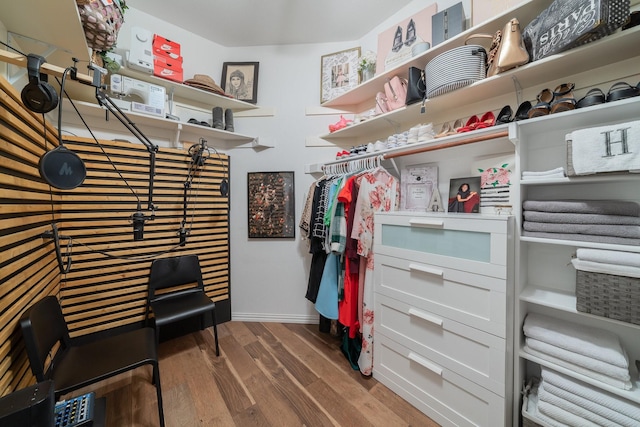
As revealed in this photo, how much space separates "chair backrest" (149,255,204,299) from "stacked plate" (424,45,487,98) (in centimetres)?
244

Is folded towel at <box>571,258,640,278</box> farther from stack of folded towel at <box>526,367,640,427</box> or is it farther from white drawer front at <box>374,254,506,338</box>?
stack of folded towel at <box>526,367,640,427</box>

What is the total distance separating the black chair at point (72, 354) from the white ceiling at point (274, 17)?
242cm

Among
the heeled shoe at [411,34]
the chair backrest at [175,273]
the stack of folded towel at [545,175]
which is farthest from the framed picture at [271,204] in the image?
the stack of folded towel at [545,175]

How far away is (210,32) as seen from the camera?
2334mm

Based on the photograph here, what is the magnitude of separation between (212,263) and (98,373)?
1.25 metres

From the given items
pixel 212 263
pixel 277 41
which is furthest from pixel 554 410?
pixel 277 41

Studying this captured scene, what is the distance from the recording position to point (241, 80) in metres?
2.52

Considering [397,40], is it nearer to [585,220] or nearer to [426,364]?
[585,220]

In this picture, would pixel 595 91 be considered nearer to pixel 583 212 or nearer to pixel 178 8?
pixel 583 212

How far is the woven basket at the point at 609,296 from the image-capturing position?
35.5 inches

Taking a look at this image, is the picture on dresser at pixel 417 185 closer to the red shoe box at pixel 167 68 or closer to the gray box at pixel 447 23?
the gray box at pixel 447 23

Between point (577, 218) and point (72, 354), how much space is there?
269cm

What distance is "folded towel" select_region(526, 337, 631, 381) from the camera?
0.95 meters

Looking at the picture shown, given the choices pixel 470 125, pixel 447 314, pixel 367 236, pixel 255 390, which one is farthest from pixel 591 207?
pixel 255 390
